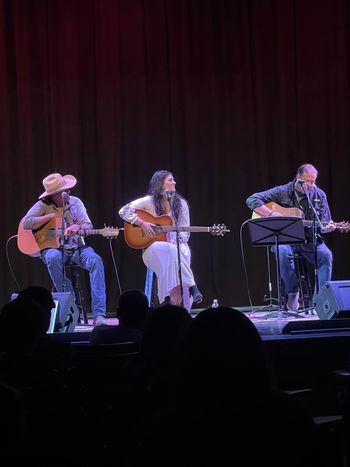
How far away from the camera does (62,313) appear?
19.1 feet

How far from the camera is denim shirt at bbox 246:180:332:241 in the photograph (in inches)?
311

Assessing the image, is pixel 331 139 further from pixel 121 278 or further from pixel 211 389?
pixel 211 389

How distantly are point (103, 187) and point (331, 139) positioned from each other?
10.5 ft

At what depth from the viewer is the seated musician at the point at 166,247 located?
7.30 meters

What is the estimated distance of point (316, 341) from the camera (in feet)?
13.1

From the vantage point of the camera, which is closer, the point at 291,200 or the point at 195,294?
the point at 195,294

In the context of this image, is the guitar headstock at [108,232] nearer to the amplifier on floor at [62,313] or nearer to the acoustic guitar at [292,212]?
the amplifier on floor at [62,313]

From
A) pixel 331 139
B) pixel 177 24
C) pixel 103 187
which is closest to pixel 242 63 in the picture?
pixel 177 24

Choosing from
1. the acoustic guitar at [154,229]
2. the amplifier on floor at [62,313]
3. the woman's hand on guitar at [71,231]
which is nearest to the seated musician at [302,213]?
the acoustic guitar at [154,229]

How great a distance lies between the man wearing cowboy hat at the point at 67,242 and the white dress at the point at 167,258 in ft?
1.79

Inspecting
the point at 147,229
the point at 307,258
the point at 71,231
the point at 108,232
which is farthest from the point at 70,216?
the point at 307,258

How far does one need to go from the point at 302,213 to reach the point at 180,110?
7.97ft

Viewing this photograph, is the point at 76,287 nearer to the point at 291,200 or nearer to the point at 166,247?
the point at 166,247

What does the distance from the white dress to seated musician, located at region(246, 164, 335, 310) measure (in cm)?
110
